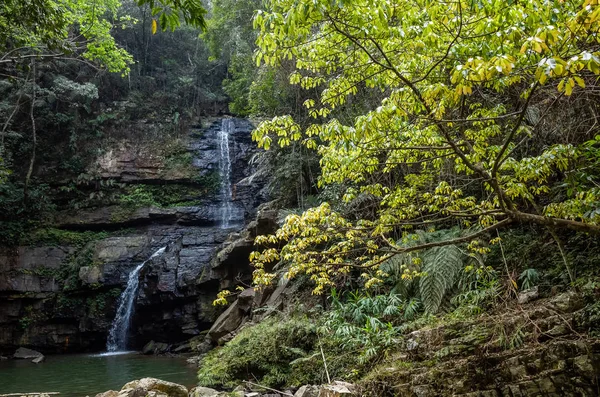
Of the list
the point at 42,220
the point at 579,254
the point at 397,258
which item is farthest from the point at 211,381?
the point at 42,220

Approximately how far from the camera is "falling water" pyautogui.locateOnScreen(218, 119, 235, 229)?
2030 cm

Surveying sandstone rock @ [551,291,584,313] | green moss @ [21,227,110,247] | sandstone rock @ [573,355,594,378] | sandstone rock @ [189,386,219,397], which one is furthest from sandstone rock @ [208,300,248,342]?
green moss @ [21,227,110,247]

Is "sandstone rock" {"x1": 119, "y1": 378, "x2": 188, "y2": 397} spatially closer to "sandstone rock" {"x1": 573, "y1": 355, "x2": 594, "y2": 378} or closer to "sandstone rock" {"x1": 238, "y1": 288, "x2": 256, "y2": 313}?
"sandstone rock" {"x1": 238, "y1": 288, "x2": 256, "y2": 313}

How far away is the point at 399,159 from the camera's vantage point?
512 centimetres

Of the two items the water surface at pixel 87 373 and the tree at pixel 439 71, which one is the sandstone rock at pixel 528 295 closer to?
the tree at pixel 439 71

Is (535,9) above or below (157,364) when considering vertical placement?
above

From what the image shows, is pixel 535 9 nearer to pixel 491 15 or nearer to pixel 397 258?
pixel 491 15

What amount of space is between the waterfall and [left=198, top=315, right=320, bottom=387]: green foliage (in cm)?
945

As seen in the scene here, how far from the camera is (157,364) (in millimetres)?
12133

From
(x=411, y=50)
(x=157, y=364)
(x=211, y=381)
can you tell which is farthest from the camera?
(x=157, y=364)

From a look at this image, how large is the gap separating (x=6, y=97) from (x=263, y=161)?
41.9ft

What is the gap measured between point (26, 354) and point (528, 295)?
1661 cm

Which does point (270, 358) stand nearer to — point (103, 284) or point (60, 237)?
point (103, 284)

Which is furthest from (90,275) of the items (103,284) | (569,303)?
(569,303)
